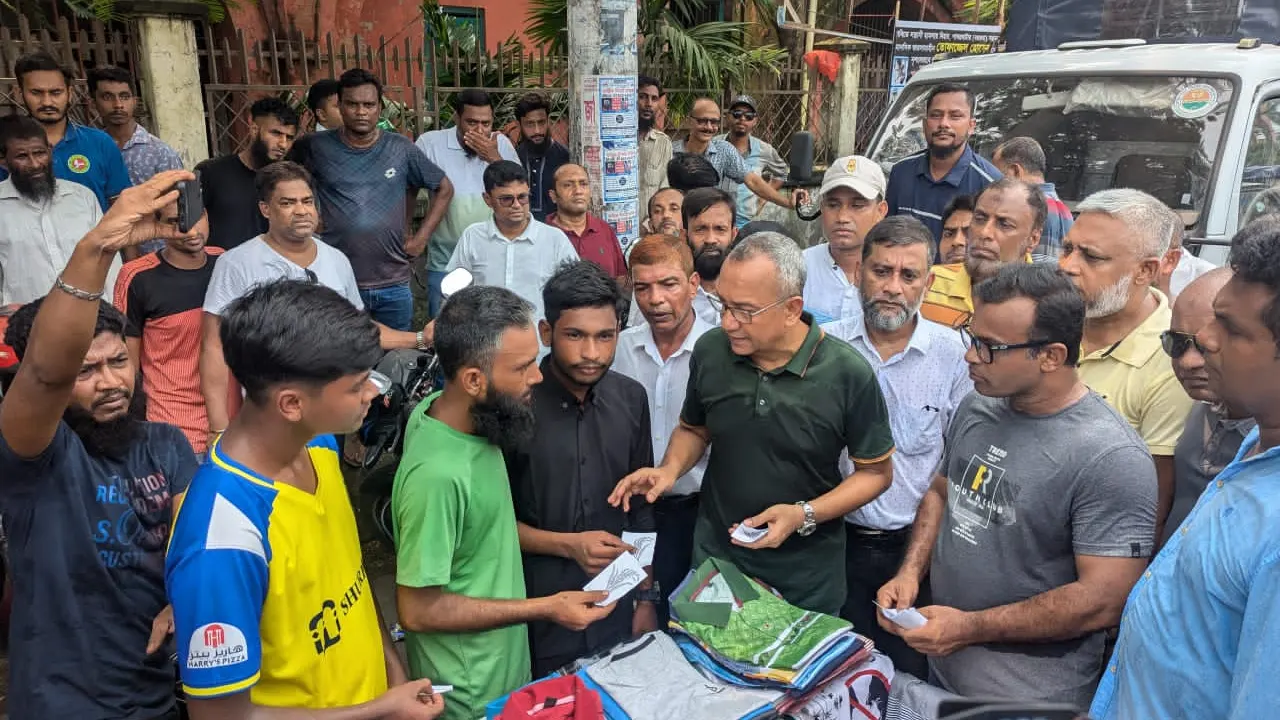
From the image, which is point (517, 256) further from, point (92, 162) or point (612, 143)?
point (92, 162)

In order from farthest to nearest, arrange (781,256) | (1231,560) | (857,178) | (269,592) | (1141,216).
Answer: (857,178) → (1141,216) → (781,256) → (269,592) → (1231,560)

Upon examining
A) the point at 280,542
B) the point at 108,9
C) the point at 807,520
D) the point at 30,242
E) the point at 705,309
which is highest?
the point at 108,9

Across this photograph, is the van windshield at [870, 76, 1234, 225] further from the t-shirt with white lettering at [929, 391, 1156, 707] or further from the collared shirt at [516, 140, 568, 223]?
the t-shirt with white lettering at [929, 391, 1156, 707]

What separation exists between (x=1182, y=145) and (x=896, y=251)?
8.71 ft

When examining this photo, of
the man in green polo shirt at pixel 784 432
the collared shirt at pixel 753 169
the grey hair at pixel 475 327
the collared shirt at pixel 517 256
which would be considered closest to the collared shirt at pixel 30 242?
the collared shirt at pixel 517 256

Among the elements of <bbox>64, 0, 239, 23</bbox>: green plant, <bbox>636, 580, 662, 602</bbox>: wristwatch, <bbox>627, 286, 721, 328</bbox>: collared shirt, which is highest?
<bbox>64, 0, 239, 23</bbox>: green plant

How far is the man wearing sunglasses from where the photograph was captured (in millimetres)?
6621

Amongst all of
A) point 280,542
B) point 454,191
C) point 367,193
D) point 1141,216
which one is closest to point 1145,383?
point 1141,216

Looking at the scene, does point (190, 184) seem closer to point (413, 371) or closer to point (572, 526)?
point (572, 526)

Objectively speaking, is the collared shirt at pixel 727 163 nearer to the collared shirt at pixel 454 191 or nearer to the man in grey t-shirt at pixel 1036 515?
the collared shirt at pixel 454 191

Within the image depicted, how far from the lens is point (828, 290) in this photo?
4035 mm

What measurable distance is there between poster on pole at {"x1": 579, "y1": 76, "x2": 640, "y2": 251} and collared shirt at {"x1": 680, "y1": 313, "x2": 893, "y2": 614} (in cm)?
238

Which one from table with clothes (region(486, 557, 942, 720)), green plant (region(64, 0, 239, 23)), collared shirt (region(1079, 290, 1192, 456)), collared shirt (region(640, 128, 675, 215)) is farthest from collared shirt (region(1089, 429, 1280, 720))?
green plant (region(64, 0, 239, 23))

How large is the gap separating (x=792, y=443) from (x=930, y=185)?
10.3 ft
